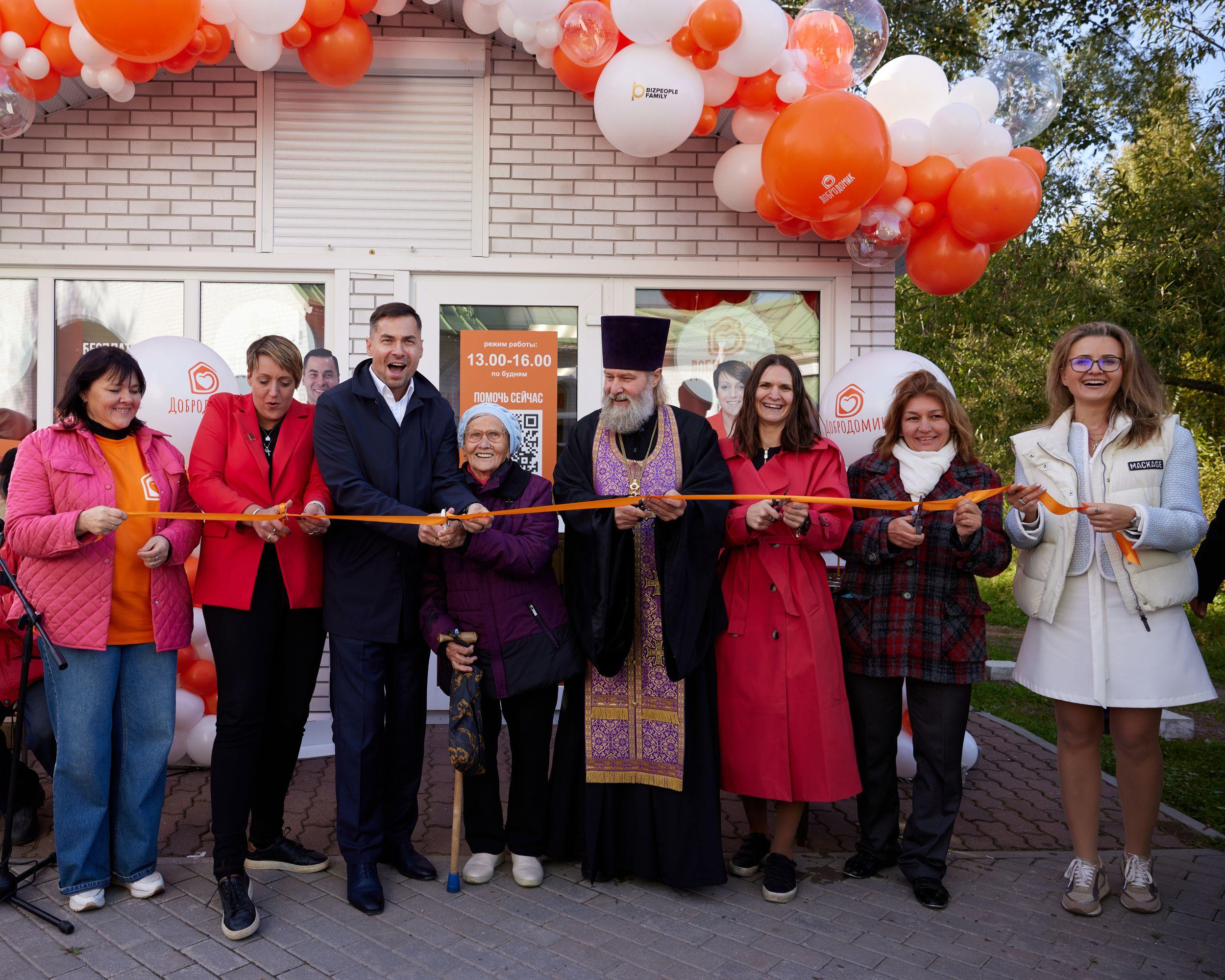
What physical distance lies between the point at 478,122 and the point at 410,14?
75cm

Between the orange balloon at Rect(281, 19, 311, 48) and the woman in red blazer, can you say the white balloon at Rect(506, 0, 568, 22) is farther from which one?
the woman in red blazer

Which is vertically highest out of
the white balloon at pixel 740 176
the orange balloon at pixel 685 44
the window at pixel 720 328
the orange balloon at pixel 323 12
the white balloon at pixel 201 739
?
the orange balloon at pixel 323 12

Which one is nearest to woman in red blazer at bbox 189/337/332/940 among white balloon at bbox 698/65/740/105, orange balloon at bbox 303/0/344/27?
orange balloon at bbox 303/0/344/27

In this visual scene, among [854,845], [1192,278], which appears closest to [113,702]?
[854,845]

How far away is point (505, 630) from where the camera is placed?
3760mm

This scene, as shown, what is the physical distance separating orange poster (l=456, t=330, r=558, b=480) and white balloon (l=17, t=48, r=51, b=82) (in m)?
2.56

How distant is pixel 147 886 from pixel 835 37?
16.3ft

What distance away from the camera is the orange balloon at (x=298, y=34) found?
5.03 meters

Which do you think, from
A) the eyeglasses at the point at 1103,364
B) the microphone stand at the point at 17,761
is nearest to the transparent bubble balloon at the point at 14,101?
the microphone stand at the point at 17,761

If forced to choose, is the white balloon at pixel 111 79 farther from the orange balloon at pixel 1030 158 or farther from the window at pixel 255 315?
the orange balloon at pixel 1030 158

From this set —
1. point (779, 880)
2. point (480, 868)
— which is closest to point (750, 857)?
point (779, 880)

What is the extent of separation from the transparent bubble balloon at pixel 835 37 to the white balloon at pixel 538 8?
1197 mm

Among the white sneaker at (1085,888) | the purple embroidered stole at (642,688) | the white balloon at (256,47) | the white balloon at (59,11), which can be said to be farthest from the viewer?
the white balloon at (256,47)

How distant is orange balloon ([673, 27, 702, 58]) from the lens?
4727 millimetres
